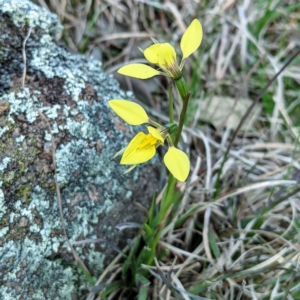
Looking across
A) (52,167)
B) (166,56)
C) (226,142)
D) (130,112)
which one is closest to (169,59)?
(166,56)

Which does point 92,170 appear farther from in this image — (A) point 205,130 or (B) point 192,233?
(A) point 205,130

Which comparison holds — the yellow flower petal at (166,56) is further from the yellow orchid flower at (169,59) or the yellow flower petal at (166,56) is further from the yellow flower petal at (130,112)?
the yellow flower petal at (130,112)

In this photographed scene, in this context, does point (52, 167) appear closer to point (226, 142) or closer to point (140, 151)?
point (140, 151)

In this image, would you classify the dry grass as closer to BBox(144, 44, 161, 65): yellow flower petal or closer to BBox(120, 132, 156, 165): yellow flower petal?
BBox(120, 132, 156, 165): yellow flower petal

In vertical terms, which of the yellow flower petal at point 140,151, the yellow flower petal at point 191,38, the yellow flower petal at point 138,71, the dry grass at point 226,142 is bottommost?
the dry grass at point 226,142

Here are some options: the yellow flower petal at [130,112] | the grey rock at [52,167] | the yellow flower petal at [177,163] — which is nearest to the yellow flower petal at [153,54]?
the yellow flower petal at [130,112]

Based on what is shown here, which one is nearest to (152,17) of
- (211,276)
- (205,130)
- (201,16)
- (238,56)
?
(201,16)

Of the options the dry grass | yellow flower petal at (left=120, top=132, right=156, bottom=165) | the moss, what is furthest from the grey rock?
yellow flower petal at (left=120, top=132, right=156, bottom=165)
